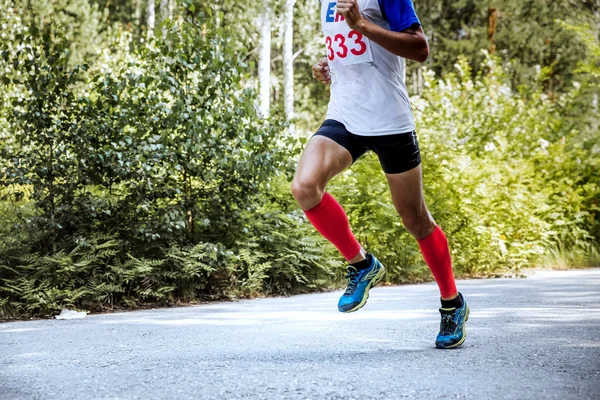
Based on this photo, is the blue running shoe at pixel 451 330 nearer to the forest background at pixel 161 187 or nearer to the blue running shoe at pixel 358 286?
the blue running shoe at pixel 358 286

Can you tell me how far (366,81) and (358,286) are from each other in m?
1.12

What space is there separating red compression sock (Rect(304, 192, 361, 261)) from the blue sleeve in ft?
3.32

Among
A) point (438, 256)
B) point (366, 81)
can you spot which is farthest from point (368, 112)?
point (438, 256)

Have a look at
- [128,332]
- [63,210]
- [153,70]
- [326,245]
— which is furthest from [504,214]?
[128,332]

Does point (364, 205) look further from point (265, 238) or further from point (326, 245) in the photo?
point (265, 238)

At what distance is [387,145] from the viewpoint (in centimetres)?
411

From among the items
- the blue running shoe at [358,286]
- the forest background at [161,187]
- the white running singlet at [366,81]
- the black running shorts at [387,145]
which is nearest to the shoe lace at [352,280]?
the blue running shoe at [358,286]

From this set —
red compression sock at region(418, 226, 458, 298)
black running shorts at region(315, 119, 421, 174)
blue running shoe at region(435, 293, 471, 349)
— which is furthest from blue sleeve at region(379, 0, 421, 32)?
blue running shoe at region(435, 293, 471, 349)

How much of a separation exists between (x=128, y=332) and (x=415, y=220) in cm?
231

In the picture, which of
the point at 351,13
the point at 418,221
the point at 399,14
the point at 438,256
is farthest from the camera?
the point at 438,256

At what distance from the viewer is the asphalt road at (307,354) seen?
3.28 m

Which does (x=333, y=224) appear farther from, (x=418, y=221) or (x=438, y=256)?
(x=438, y=256)

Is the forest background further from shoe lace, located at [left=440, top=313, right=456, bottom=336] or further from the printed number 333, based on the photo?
shoe lace, located at [left=440, top=313, right=456, bottom=336]

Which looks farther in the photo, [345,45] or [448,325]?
[448,325]
